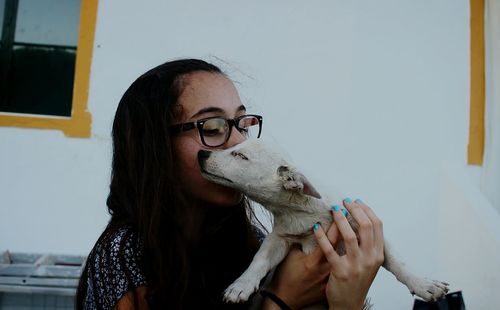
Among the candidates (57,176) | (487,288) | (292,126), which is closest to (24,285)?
(57,176)

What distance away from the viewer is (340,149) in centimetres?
326

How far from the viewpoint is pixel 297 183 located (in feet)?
4.42

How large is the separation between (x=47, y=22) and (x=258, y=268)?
299 centimetres

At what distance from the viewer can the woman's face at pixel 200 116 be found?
133 centimetres

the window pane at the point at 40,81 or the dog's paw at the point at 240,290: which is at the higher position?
the window pane at the point at 40,81

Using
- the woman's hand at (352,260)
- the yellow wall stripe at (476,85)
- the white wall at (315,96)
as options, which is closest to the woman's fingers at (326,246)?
the woman's hand at (352,260)

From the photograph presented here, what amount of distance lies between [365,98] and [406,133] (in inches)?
16.1

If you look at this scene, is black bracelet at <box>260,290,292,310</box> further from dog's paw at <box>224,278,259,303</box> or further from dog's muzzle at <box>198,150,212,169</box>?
dog's muzzle at <box>198,150,212,169</box>

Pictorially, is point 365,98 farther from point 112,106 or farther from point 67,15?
point 67,15

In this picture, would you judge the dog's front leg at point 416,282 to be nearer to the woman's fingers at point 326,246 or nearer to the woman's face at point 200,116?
the woman's fingers at point 326,246

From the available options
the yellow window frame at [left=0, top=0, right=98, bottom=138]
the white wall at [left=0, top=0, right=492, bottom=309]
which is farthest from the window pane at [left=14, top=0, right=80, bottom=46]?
the white wall at [left=0, top=0, right=492, bottom=309]

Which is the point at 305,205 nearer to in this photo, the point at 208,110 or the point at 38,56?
the point at 208,110

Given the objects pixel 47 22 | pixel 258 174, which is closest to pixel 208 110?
pixel 258 174

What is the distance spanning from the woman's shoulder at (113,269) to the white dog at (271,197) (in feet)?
0.98
